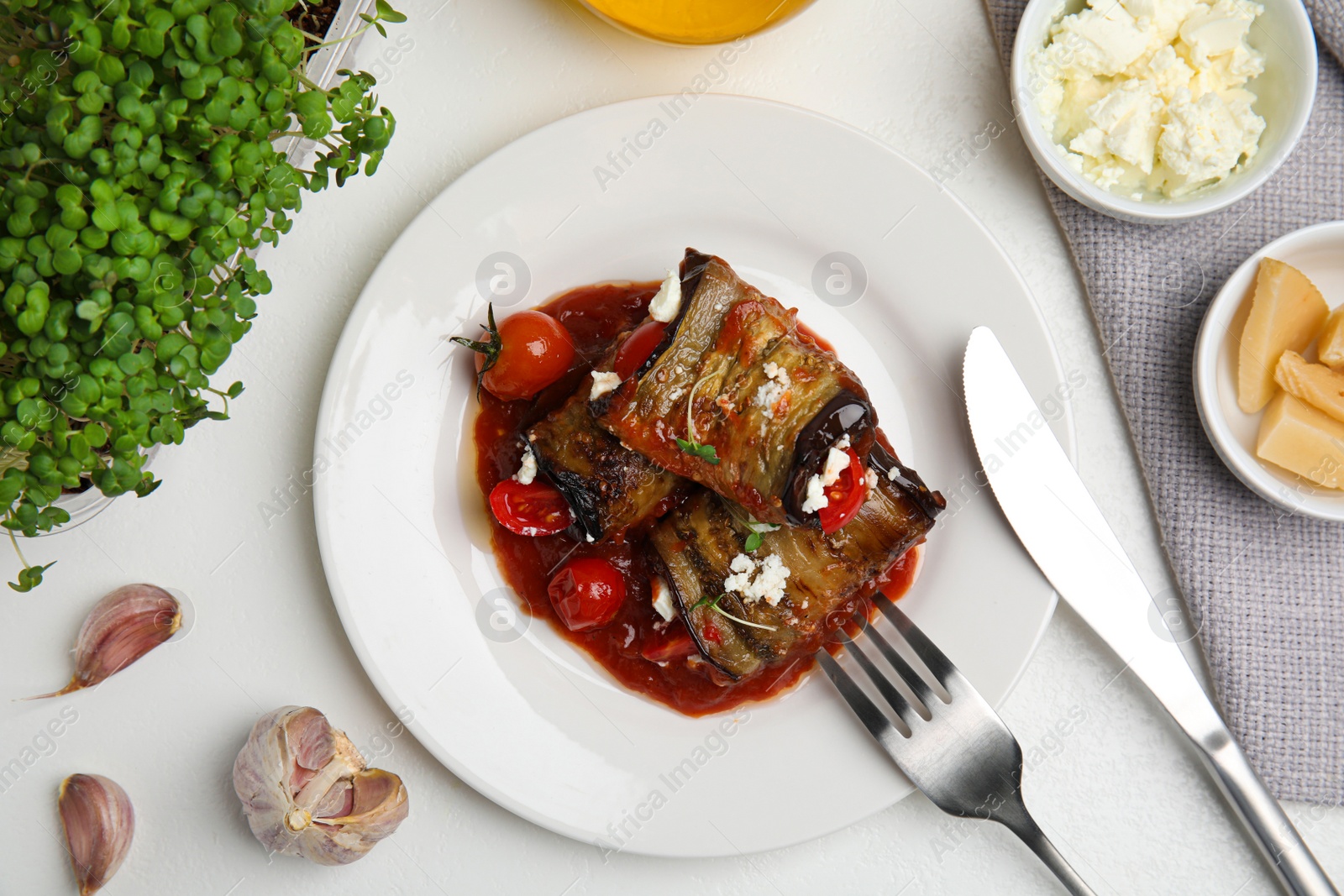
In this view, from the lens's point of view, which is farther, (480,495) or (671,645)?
(480,495)

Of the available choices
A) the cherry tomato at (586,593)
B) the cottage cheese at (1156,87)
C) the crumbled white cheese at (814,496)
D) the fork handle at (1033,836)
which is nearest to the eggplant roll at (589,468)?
the cherry tomato at (586,593)

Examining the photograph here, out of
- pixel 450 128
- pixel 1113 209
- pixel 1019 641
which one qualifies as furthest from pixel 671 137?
pixel 1019 641

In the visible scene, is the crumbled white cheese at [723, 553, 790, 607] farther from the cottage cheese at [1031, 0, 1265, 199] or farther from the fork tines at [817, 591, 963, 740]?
the cottage cheese at [1031, 0, 1265, 199]

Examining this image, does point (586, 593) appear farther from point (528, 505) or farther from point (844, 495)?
point (844, 495)

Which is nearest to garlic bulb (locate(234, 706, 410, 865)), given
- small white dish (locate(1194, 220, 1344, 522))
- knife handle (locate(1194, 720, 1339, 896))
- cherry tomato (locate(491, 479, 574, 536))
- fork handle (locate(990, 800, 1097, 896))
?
cherry tomato (locate(491, 479, 574, 536))

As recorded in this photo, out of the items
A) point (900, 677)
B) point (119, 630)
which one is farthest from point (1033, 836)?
point (119, 630)

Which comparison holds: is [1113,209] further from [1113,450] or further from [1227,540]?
[1227,540]
